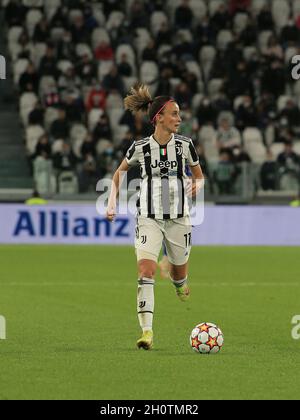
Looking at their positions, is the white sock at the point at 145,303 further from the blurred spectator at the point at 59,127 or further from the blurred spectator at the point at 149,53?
the blurred spectator at the point at 149,53

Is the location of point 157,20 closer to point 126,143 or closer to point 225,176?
point 126,143

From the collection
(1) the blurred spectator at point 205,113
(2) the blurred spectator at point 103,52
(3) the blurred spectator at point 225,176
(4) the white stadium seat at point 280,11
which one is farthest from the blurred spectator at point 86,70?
(4) the white stadium seat at point 280,11

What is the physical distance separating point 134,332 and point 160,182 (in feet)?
5.88

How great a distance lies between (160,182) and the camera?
10.3m

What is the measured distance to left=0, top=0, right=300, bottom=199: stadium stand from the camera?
25125 mm

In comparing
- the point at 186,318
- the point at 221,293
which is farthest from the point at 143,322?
the point at 221,293

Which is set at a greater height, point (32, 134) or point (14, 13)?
point (14, 13)

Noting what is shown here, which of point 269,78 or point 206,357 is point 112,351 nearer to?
point 206,357

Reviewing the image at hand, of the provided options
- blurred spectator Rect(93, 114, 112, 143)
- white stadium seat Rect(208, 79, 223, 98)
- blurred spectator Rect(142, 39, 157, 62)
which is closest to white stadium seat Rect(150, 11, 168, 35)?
blurred spectator Rect(142, 39, 157, 62)

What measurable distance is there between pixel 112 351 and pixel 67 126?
16.8 meters

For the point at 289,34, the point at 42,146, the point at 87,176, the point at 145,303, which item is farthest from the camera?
the point at 289,34

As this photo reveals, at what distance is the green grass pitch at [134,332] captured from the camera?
799 cm

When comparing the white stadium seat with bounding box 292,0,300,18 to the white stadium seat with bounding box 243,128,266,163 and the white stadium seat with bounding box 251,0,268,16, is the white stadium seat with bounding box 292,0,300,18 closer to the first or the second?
the white stadium seat with bounding box 251,0,268,16

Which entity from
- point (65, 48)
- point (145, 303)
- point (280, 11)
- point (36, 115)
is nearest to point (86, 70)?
point (65, 48)
